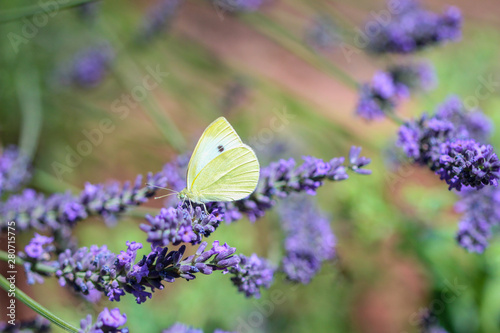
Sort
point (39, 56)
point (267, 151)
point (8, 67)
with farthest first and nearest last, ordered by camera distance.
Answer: point (39, 56) < point (8, 67) < point (267, 151)

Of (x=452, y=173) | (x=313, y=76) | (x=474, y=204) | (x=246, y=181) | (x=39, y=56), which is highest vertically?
(x=452, y=173)

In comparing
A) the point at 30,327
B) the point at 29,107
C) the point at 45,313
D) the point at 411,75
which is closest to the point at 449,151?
the point at 45,313

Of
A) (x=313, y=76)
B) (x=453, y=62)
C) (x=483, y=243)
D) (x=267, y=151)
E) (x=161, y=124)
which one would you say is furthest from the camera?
(x=313, y=76)

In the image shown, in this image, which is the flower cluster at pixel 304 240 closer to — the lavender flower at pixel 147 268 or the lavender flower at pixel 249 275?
the lavender flower at pixel 249 275

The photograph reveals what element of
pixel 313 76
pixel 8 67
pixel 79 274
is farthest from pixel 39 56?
pixel 313 76

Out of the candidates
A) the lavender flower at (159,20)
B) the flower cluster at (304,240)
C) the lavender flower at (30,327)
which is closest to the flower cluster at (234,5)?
the lavender flower at (159,20)

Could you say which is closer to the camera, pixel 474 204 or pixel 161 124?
pixel 474 204

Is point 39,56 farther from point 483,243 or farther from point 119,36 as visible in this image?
point 483,243
